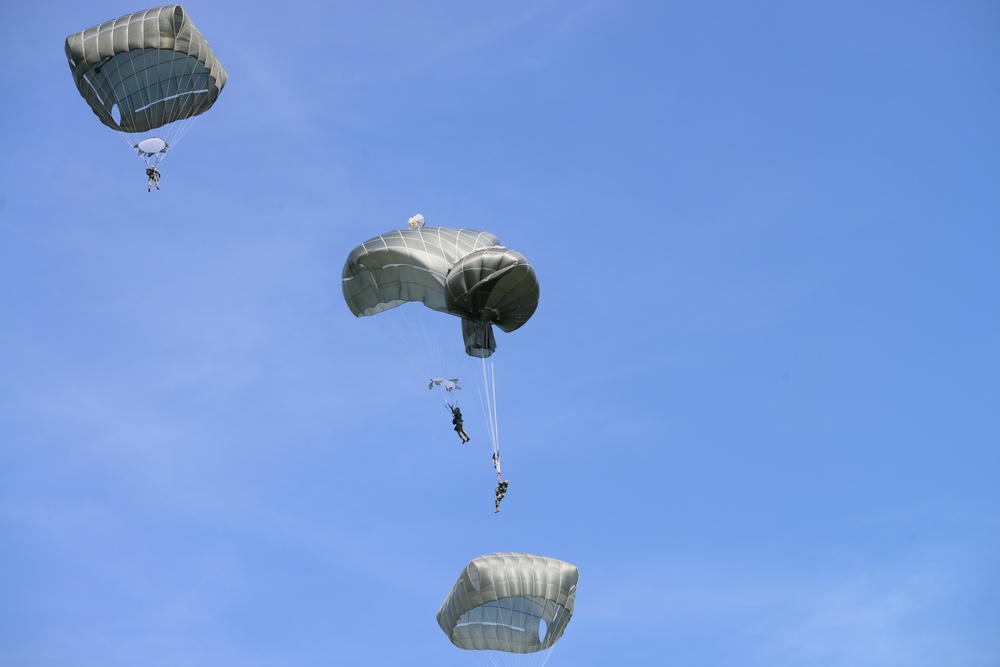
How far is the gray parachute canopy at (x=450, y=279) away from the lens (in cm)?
3444

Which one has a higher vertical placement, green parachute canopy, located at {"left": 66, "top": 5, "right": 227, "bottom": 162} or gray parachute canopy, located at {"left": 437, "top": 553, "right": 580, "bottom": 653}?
green parachute canopy, located at {"left": 66, "top": 5, "right": 227, "bottom": 162}

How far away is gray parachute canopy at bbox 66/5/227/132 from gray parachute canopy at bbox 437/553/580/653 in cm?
1684

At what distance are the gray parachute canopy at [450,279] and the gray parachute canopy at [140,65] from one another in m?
8.49

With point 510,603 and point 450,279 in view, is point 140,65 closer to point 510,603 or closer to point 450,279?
point 450,279

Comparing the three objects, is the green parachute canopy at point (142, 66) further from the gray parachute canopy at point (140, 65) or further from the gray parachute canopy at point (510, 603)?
the gray parachute canopy at point (510, 603)

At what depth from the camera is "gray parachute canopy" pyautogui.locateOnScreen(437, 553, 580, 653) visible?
119ft

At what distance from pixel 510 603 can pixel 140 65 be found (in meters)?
19.2

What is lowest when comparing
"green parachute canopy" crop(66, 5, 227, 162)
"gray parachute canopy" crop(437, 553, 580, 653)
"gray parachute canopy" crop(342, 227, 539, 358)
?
"gray parachute canopy" crop(437, 553, 580, 653)

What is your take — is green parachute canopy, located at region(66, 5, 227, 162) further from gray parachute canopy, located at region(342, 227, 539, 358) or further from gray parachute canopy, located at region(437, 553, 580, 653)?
gray parachute canopy, located at region(437, 553, 580, 653)

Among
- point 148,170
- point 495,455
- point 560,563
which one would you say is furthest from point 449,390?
point 148,170

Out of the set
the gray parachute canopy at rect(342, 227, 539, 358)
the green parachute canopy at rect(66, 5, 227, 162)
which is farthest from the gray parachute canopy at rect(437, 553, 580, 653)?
the green parachute canopy at rect(66, 5, 227, 162)

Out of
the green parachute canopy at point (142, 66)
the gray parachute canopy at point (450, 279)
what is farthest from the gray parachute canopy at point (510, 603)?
the green parachute canopy at point (142, 66)

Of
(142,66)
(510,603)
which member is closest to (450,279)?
(510,603)

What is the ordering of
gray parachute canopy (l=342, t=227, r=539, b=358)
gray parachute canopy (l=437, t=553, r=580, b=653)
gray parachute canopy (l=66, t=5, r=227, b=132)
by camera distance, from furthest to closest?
1. gray parachute canopy (l=66, t=5, r=227, b=132)
2. gray parachute canopy (l=437, t=553, r=580, b=653)
3. gray parachute canopy (l=342, t=227, r=539, b=358)
